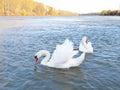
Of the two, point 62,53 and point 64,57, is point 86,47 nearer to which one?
point 64,57

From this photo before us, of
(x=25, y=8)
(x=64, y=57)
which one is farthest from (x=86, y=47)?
(x=25, y=8)

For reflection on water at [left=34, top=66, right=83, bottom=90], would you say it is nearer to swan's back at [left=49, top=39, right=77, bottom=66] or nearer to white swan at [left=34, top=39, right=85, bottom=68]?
white swan at [left=34, top=39, right=85, bottom=68]

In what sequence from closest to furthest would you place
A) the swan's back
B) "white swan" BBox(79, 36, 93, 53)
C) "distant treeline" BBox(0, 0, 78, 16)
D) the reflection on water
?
the reflection on water
the swan's back
"white swan" BBox(79, 36, 93, 53)
"distant treeline" BBox(0, 0, 78, 16)

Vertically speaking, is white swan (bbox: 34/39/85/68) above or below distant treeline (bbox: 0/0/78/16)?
above

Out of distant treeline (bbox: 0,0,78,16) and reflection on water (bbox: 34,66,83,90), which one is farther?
distant treeline (bbox: 0,0,78,16)

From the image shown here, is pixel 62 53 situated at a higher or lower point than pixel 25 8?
higher

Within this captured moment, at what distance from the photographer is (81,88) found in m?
9.16

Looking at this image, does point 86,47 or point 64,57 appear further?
point 86,47

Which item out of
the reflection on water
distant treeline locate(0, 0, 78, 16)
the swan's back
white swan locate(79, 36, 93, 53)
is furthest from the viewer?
distant treeline locate(0, 0, 78, 16)

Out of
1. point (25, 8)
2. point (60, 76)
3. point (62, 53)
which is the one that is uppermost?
point (62, 53)

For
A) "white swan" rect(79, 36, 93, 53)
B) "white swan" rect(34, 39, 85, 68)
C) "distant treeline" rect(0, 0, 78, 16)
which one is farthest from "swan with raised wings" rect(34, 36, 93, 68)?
"distant treeline" rect(0, 0, 78, 16)

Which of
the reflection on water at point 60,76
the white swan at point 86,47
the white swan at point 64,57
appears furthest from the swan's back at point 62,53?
the white swan at point 86,47

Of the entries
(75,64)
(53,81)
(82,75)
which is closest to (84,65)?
(75,64)

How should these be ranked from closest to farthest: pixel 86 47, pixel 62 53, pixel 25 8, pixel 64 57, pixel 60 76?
1. pixel 60 76
2. pixel 62 53
3. pixel 64 57
4. pixel 86 47
5. pixel 25 8
